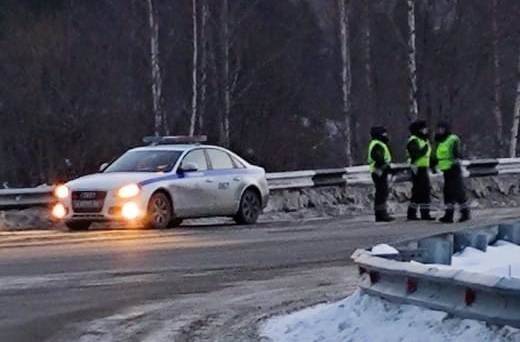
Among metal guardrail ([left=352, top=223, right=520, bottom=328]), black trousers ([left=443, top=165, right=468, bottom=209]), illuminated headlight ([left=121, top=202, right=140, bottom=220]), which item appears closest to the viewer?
metal guardrail ([left=352, top=223, right=520, bottom=328])

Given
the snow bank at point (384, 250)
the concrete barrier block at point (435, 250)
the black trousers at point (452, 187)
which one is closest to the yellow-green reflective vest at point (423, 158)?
the black trousers at point (452, 187)

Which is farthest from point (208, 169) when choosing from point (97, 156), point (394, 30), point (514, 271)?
point (394, 30)

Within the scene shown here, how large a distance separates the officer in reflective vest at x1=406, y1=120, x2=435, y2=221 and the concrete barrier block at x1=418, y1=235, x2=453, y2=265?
10759 mm

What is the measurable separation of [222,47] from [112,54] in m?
7.05

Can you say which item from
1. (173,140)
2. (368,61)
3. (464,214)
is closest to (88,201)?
(173,140)

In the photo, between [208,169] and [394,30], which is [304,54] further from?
[208,169]

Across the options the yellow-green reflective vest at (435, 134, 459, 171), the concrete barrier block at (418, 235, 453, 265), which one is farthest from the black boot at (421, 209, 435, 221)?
the concrete barrier block at (418, 235, 453, 265)

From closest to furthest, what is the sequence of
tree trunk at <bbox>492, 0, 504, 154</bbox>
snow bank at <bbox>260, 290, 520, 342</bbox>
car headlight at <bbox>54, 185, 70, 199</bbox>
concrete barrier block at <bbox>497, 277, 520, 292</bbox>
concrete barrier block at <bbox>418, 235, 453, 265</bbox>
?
concrete barrier block at <bbox>497, 277, 520, 292</bbox> < snow bank at <bbox>260, 290, 520, 342</bbox> < concrete barrier block at <bbox>418, 235, 453, 265</bbox> < car headlight at <bbox>54, 185, 70, 199</bbox> < tree trunk at <bbox>492, 0, 504, 154</bbox>

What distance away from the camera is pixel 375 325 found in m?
11.0

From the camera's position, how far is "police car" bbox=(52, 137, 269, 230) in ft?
76.8

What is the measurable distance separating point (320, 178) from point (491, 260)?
51.2 feet

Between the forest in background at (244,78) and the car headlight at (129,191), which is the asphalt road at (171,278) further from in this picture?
the forest in background at (244,78)

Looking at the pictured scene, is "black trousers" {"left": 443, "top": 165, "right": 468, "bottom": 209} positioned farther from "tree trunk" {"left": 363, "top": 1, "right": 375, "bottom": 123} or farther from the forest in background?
"tree trunk" {"left": 363, "top": 1, "right": 375, "bottom": 123}

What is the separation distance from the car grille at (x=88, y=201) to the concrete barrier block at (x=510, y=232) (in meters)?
7.84
